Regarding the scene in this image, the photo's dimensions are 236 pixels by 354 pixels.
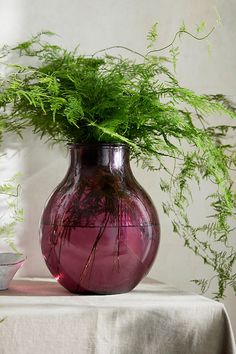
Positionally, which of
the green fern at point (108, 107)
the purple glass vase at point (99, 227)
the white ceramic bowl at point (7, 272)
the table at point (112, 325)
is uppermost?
the green fern at point (108, 107)

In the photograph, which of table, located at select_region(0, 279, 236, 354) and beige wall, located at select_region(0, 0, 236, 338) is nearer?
table, located at select_region(0, 279, 236, 354)

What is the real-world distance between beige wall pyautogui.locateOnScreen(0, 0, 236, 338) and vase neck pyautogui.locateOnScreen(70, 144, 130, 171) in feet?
0.80

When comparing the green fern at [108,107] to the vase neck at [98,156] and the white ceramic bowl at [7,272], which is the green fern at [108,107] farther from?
the white ceramic bowl at [7,272]

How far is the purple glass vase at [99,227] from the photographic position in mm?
1119

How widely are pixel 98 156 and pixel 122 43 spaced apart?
424 millimetres

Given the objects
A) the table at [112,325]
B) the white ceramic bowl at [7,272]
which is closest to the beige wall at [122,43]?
the white ceramic bowl at [7,272]

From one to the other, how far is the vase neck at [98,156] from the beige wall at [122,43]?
0.24 metres

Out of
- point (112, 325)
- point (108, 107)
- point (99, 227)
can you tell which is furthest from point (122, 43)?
point (112, 325)

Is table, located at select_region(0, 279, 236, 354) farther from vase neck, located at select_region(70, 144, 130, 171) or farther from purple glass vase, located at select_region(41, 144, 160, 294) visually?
vase neck, located at select_region(70, 144, 130, 171)

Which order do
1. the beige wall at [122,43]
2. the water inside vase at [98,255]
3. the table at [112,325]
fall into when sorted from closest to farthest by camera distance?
the table at [112,325], the water inside vase at [98,255], the beige wall at [122,43]

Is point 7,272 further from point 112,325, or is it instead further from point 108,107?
point 108,107

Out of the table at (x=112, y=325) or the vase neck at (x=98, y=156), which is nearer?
the table at (x=112, y=325)

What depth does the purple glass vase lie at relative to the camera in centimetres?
112

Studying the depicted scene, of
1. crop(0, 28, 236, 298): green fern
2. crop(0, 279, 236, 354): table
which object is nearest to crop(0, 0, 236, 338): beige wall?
crop(0, 28, 236, 298): green fern
